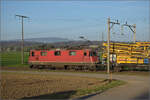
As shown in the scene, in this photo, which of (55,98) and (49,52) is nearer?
(55,98)

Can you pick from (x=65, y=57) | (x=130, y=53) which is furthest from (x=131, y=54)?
(x=65, y=57)

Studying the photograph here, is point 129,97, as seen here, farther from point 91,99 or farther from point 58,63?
point 58,63

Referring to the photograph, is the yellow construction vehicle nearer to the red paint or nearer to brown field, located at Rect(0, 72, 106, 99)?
the red paint

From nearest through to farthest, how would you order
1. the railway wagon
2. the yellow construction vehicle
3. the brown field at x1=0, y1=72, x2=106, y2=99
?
the brown field at x1=0, y1=72, x2=106, y2=99, the yellow construction vehicle, the railway wagon

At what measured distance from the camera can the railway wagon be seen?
29547 millimetres

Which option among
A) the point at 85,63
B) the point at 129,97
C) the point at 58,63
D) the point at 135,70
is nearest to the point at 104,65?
the point at 85,63

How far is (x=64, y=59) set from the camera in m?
31.1

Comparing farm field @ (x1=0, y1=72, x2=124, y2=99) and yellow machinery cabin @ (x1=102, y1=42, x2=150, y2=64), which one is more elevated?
yellow machinery cabin @ (x1=102, y1=42, x2=150, y2=64)

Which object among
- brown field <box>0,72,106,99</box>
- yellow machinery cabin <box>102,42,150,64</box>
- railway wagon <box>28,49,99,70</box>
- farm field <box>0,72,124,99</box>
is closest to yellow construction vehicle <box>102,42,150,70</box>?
yellow machinery cabin <box>102,42,150,64</box>

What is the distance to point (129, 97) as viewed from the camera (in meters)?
11.7

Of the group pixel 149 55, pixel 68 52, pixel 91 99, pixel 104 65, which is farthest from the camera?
pixel 68 52

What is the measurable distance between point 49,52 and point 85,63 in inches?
263

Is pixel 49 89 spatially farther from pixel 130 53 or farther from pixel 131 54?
pixel 131 54

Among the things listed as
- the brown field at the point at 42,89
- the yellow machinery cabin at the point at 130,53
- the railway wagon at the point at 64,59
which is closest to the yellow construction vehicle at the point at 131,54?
the yellow machinery cabin at the point at 130,53
